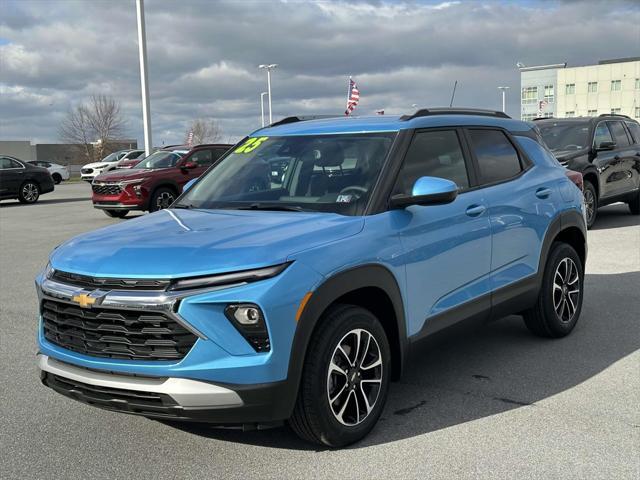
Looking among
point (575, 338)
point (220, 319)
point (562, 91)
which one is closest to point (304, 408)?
point (220, 319)

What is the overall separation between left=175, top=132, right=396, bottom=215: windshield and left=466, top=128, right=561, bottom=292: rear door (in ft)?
3.30

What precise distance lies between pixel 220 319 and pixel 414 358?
1443 millimetres

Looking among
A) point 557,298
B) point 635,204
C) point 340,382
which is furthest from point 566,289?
point 635,204

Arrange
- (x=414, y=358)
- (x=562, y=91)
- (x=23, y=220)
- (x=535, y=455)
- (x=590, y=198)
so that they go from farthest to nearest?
(x=562, y=91) → (x=23, y=220) → (x=590, y=198) → (x=414, y=358) → (x=535, y=455)

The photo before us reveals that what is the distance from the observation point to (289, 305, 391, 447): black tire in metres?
3.26

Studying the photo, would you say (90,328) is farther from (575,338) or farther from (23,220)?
(23,220)

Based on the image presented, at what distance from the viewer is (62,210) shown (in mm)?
19703

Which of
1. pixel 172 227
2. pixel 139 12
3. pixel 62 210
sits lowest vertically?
pixel 62 210

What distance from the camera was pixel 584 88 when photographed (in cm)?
8938

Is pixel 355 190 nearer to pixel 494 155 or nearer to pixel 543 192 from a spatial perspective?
pixel 494 155

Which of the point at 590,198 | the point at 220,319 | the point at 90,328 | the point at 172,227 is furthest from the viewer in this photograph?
the point at 590,198

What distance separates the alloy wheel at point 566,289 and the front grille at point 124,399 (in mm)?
3495

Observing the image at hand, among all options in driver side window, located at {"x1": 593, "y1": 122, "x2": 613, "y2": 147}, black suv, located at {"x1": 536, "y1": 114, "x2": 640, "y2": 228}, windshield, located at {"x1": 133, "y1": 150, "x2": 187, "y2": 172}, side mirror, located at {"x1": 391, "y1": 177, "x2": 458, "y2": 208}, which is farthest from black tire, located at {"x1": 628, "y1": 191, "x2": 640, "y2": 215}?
side mirror, located at {"x1": 391, "y1": 177, "x2": 458, "y2": 208}

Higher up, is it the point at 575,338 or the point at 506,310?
the point at 506,310
